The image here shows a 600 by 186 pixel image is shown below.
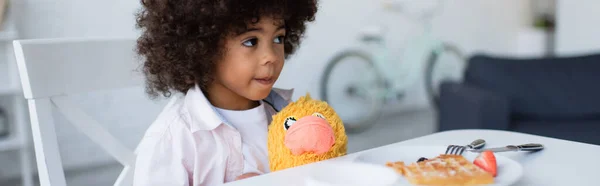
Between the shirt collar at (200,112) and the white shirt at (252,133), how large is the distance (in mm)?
37

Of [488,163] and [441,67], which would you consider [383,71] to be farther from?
[488,163]

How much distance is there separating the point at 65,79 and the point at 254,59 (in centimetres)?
30

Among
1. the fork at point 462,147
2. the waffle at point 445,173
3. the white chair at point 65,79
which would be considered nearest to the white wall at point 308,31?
the white chair at point 65,79

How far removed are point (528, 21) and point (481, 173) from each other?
16.0ft

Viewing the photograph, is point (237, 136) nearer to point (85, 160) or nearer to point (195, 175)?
point (195, 175)

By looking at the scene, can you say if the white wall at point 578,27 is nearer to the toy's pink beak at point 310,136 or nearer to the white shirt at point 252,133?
the white shirt at point 252,133

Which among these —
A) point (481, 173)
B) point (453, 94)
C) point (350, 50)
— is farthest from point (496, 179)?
point (350, 50)

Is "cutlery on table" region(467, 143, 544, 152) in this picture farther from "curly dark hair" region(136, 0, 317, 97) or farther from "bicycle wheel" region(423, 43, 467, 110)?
"bicycle wheel" region(423, 43, 467, 110)

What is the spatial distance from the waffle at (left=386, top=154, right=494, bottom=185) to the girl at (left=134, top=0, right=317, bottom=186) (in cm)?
34

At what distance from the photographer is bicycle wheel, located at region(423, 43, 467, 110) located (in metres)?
4.40

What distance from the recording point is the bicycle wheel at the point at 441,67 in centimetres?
440

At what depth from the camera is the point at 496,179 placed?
0.64 m

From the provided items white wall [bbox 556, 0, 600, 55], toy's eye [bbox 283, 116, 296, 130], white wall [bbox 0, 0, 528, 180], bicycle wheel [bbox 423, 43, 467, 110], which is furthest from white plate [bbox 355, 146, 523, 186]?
bicycle wheel [bbox 423, 43, 467, 110]

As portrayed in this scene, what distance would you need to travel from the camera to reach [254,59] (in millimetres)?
952
